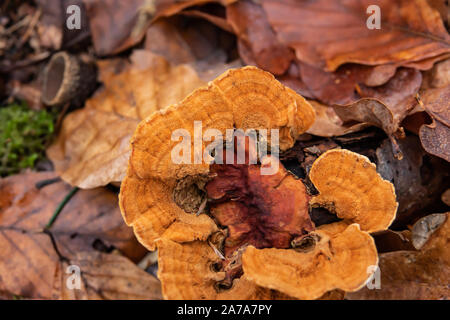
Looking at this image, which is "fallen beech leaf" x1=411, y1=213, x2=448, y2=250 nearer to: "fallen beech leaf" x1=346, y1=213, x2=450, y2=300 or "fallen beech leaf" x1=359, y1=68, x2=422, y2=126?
"fallen beech leaf" x1=346, y1=213, x2=450, y2=300

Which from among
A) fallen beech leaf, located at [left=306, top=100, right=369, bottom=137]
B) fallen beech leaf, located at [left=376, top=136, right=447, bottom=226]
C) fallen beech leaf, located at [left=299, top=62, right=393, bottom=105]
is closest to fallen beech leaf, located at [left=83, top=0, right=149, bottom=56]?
fallen beech leaf, located at [left=299, top=62, right=393, bottom=105]

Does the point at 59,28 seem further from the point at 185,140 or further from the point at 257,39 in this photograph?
the point at 185,140

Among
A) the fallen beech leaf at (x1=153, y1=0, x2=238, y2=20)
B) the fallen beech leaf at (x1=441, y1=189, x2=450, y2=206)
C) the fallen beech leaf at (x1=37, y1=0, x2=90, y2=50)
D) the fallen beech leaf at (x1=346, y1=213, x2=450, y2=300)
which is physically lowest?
the fallen beech leaf at (x1=346, y1=213, x2=450, y2=300)

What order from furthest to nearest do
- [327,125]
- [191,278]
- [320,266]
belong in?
[327,125] < [191,278] < [320,266]

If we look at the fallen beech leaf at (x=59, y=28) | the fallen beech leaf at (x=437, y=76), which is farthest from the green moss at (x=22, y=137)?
the fallen beech leaf at (x=437, y=76)

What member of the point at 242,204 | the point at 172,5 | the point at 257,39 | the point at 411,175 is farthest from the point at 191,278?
the point at 172,5
